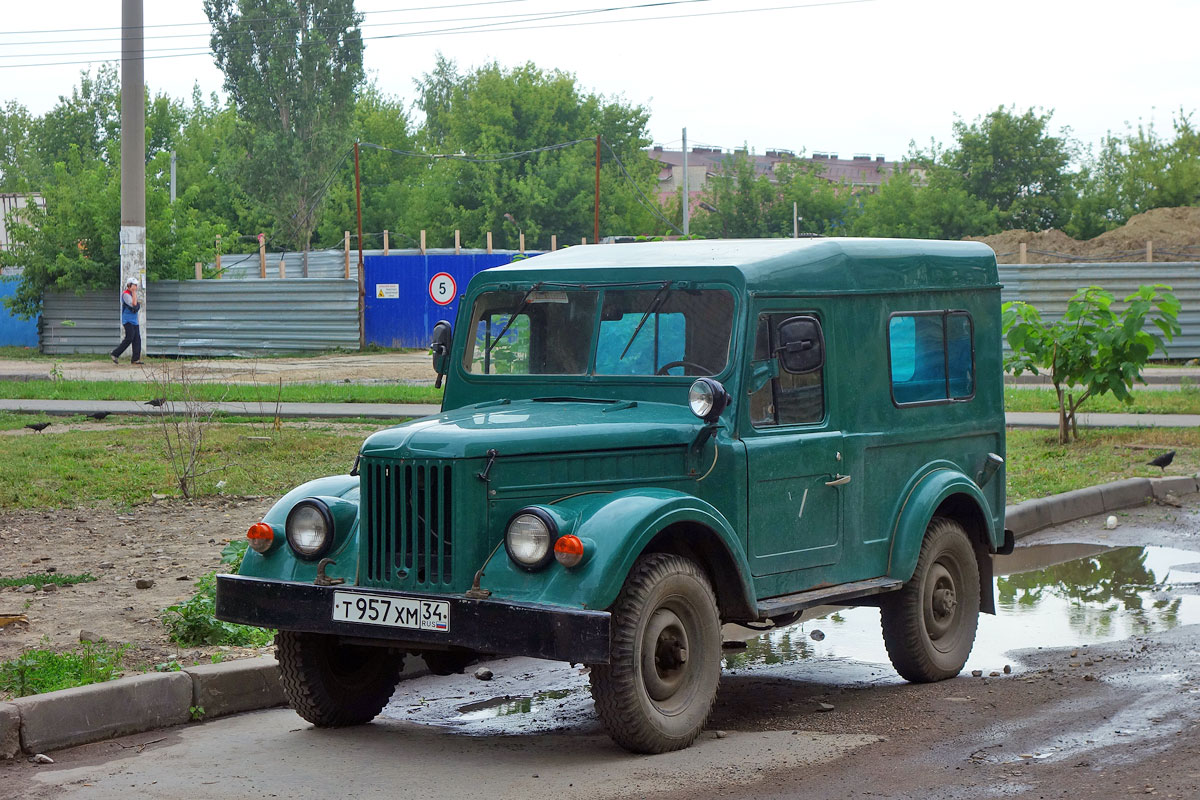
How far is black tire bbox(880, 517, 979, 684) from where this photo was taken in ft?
21.2

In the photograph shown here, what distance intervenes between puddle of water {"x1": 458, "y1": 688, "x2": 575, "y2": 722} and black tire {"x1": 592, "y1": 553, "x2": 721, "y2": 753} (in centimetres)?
101

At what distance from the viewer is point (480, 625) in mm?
4879

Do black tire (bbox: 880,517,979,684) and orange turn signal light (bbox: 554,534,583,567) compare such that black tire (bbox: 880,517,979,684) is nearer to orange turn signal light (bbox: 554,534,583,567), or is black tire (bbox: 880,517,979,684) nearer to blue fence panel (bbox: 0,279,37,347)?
orange turn signal light (bbox: 554,534,583,567)

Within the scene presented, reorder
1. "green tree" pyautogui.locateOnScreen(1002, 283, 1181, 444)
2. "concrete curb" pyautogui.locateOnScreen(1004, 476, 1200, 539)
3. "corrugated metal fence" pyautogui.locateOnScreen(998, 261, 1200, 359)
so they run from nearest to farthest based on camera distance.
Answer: "concrete curb" pyautogui.locateOnScreen(1004, 476, 1200, 539) < "green tree" pyautogui.locateOnScreen(1002, 283, 1181, 444) < "corrugated metal fence" pyautogui.locateOnScreen(998, 261, 1200, 359)

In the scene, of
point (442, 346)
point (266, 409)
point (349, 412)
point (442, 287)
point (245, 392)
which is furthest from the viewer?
point (442, 287)

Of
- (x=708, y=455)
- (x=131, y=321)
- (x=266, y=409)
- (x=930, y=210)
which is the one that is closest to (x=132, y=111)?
(x=131, y=321)

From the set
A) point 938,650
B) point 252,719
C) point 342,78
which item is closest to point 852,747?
point 938,650

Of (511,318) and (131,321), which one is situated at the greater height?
(131,321)

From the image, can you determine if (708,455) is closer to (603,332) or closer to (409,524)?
(603,332)

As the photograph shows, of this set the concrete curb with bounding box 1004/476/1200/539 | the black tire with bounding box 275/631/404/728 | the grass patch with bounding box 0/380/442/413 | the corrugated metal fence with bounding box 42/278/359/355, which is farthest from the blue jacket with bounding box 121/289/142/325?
the black tire with bounding box 275/631/404/728

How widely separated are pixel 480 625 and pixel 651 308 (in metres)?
1.68

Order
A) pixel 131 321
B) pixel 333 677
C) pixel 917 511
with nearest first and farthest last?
pixel 333 677, pixel 917 511, pixel 131 321

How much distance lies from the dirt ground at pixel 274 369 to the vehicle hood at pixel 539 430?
17372 mm

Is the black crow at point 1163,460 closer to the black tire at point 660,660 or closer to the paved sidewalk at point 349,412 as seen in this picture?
the paved sidewalk at point 349,412
